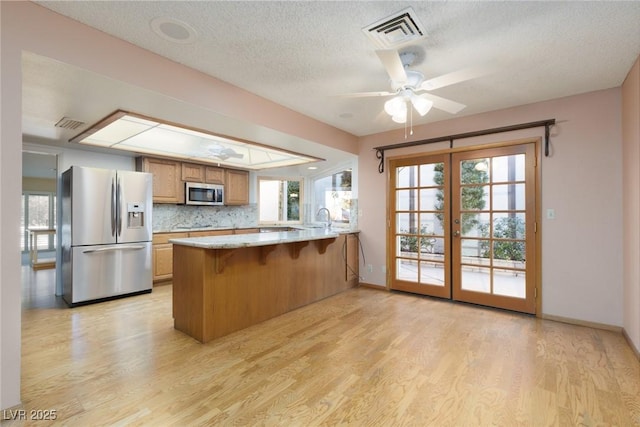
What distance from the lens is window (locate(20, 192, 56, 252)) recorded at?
29.1ft

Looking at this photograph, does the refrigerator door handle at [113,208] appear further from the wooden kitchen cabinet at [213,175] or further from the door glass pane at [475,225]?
the door glass pane at [475,225]

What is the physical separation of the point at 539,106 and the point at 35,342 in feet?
18.1

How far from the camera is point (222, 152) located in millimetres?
4809

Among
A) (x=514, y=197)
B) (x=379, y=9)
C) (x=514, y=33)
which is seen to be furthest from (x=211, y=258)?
(x=514, y=197)

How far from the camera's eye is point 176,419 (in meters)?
1.68

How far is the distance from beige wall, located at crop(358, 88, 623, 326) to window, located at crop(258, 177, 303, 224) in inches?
160

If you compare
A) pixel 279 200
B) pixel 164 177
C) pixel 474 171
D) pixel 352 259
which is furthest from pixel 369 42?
pixel 279 200

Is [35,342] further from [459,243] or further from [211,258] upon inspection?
[459,243]

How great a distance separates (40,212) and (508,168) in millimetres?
12235

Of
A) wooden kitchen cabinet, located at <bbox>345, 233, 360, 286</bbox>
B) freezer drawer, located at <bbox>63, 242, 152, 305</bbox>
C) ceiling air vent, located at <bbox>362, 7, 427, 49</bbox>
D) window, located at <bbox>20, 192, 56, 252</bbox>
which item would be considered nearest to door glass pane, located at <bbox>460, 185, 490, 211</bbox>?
wooden kitchen cabinet, located at <bbox>345, 233, 360, 286</bbox>

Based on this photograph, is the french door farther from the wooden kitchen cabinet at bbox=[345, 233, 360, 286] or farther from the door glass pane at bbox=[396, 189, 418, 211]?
the wooden kitchen cabinet at bbox=[345, 233, 360, 286]

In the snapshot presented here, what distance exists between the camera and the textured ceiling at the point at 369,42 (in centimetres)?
183

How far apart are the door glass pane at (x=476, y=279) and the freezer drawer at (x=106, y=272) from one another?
438 centimetres

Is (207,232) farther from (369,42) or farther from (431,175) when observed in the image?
(369,42)
